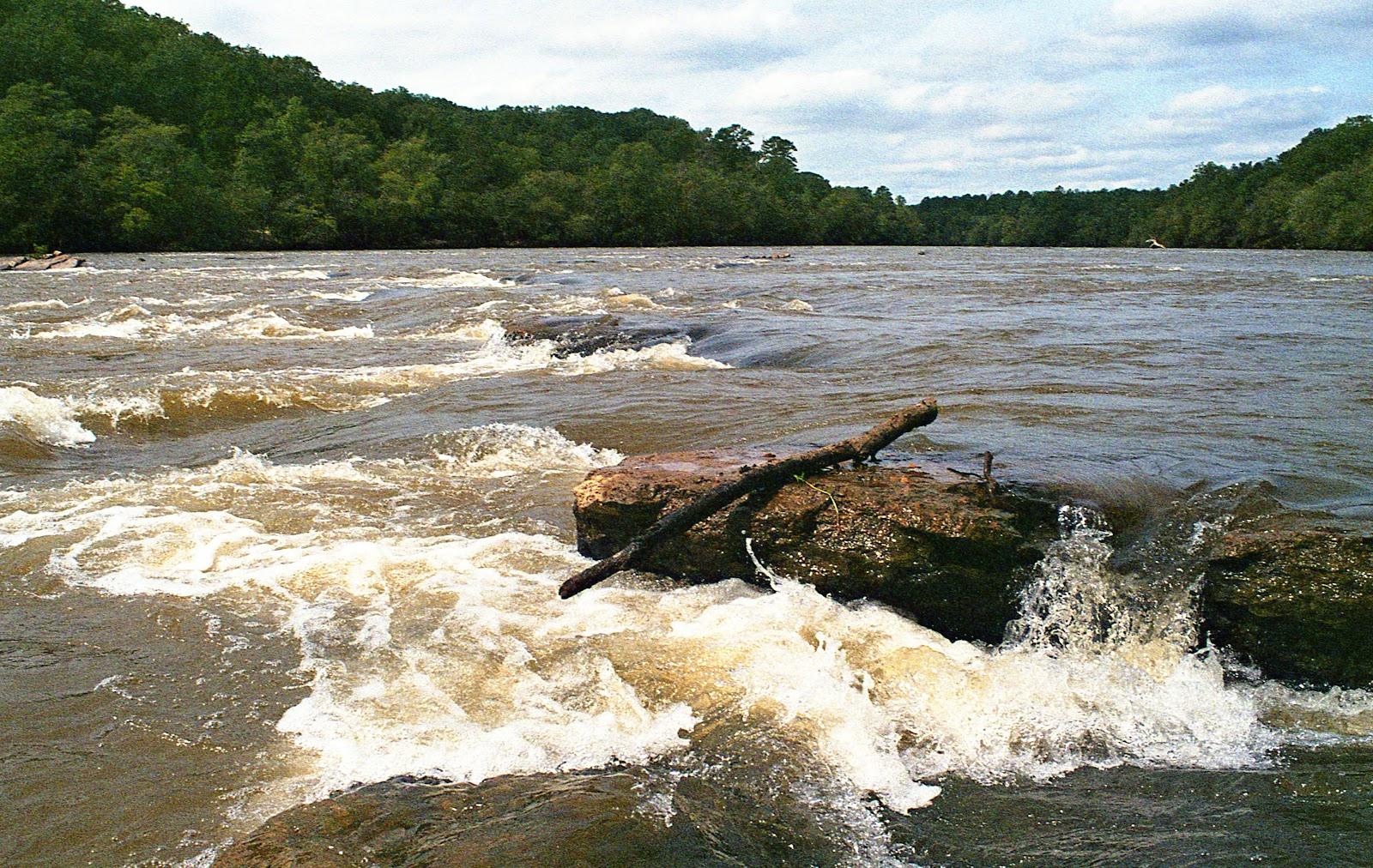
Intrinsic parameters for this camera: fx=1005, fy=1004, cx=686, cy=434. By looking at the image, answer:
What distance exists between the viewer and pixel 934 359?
12164mm

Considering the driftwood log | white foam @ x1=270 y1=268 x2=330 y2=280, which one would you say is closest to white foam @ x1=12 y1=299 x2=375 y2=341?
white foam @ x1=270 y1=268 x2=330 y2=280

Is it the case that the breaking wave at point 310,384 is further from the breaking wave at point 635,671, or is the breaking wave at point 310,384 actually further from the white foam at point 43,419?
the breaking wave at point 635,671

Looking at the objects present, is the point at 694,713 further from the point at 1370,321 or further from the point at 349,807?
the point at 1370,321

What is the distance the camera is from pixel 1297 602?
4.30m

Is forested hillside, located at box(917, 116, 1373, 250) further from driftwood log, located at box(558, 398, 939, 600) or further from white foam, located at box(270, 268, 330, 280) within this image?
driftwood log, located at box(558, 398, 939, 600)

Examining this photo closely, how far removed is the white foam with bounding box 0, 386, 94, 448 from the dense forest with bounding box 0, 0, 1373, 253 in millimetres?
45906

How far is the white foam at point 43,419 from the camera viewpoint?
8570 millimetres

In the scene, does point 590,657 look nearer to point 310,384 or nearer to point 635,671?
point 635,671

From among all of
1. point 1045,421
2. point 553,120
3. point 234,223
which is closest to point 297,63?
point 553,120

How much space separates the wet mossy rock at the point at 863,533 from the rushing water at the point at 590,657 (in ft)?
0.45

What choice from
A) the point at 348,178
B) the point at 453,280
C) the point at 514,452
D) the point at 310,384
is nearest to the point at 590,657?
the point at 514,452

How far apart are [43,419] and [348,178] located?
69.2 metres

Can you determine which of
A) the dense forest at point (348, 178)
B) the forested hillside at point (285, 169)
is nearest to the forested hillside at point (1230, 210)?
the dense forest at point (348, 178)

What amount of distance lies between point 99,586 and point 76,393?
19.9 ft
